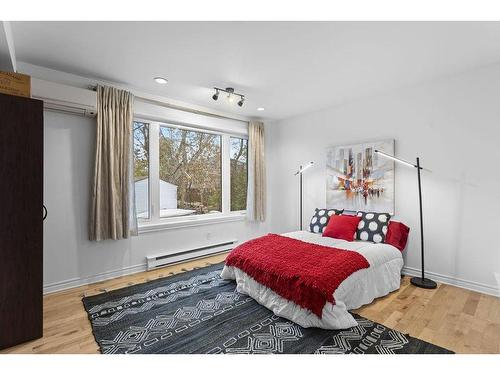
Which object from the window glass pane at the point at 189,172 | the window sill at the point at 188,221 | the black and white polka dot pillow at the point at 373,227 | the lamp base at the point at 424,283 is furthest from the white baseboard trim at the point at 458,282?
the window glass pane at the point at 189,172

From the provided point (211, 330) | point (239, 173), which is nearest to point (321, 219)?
point (239, 173)

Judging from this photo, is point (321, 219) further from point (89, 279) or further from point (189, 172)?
point (89, 279)

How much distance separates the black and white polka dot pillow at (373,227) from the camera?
3124mm

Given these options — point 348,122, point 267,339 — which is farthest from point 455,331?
point 348,122

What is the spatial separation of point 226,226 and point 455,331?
3.12 meters

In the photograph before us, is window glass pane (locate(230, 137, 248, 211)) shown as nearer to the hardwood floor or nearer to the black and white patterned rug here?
the black and white patterned rug

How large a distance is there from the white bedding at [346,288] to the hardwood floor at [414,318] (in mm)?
130

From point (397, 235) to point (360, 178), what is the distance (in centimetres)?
94

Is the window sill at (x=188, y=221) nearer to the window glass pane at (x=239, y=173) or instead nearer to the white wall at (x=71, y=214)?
the window glass pane at (x=239, y=173)

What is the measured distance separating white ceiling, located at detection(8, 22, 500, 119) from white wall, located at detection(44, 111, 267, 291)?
687mm

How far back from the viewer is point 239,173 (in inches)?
183

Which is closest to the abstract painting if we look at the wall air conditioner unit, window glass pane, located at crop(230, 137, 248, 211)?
window glass pane, located at crop(230, 137, 248, 211)

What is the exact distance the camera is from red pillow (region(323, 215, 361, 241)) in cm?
325
